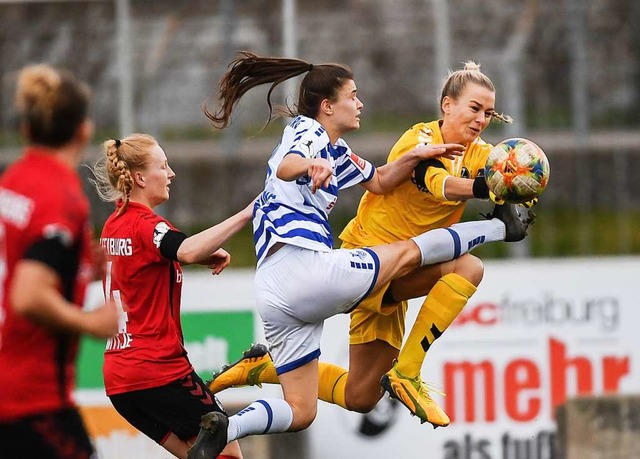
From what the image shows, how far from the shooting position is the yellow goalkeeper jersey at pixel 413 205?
22.0 feet

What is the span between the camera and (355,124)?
6.44 metres

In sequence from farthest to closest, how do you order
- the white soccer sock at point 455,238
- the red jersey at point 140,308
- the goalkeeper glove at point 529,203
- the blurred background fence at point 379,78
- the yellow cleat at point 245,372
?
1. the blurred background fence at point 379,78
2. the yellow cleat at point 245,372
3. the white soccer sock at point 455,238
4. the goalkeeper glove at point 529,203
5. the red jersey at point 140,308

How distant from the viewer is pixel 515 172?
6.25 m

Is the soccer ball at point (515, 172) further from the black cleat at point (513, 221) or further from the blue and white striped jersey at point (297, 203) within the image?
the blue and white striped jersey at point (297, 203)

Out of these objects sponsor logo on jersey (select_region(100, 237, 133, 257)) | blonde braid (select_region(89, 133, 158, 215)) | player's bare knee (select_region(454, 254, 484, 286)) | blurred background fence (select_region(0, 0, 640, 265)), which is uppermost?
blurred background fence (select_region(0, 0, 640, 265))

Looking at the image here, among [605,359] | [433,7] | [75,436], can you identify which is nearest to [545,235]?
[605,359]

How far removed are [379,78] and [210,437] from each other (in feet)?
21.7

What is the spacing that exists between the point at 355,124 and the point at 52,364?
2315 millimetres

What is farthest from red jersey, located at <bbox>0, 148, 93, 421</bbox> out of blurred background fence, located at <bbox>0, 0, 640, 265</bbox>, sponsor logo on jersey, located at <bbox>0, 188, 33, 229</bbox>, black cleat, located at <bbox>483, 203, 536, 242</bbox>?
blurred background fence, located at <bbox>0, 0, 640, 265</bbox>

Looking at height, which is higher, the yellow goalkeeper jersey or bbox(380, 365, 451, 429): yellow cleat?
the yellow goalkeeper jersey

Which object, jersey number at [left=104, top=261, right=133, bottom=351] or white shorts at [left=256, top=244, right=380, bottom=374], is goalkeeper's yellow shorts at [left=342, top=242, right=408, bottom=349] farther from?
jersey number at [left=104, top=261, right=133, bottom=351]

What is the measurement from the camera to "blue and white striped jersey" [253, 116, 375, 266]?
6191 mm

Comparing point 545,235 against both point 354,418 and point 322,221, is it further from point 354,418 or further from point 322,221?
point 322,221

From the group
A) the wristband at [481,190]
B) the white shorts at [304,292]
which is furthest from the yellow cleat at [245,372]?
the wristband at [481,190]
